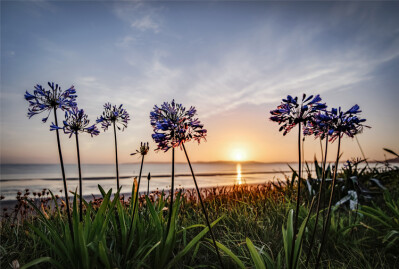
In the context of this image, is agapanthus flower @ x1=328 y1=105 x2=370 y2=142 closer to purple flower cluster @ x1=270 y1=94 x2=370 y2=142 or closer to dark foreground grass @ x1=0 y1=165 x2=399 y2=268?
purple flower cluster @ x1=270 y1=94 x2=370 y2=142

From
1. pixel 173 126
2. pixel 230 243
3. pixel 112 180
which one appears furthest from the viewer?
pixel 112 180

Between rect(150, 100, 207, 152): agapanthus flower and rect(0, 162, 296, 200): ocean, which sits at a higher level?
rect(150, 100, 207, 152): agapanthus flower

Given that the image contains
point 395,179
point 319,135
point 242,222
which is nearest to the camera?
point 319,135

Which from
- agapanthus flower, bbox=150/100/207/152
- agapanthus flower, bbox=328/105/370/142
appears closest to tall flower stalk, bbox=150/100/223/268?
agapanthus flower, bbox=150/100/207/152

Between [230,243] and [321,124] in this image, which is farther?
[230,243]

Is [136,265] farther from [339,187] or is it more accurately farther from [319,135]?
[339,187]

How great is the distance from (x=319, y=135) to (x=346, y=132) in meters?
0.26

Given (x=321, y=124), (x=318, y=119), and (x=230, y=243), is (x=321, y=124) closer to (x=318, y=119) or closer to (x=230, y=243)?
(x=318, y=119)

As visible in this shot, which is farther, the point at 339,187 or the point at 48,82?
the point at 339,187

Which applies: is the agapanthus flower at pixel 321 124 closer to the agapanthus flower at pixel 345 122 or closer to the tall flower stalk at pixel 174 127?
the agapanthus flower at pixel 345 122

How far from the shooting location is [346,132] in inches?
97.3

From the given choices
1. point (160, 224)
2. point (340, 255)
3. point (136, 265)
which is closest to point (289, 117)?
point (160, 224)

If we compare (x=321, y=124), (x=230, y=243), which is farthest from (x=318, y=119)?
(x=230, y=243)

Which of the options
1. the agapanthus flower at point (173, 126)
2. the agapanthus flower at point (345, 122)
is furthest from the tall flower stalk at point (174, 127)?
the agapanthus flower at point (345, 122)
